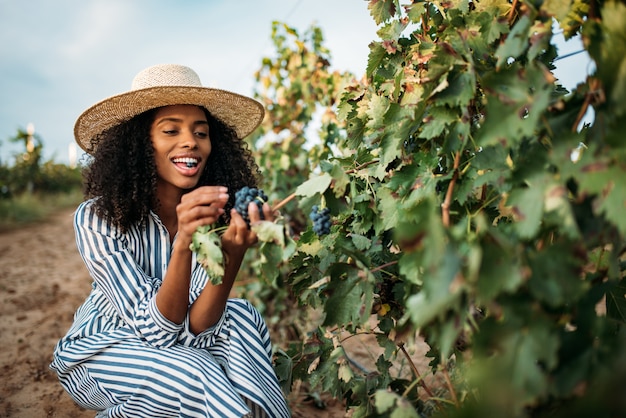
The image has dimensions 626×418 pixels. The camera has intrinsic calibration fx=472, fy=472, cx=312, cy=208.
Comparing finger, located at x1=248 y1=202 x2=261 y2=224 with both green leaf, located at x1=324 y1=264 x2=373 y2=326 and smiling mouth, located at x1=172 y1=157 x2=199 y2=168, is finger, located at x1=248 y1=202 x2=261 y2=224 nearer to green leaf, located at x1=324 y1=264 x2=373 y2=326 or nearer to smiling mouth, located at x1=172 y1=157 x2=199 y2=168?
→ green leaf, located at x1=324 y1=264 x2=373 y2=326

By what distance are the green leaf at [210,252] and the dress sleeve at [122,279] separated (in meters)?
0.49

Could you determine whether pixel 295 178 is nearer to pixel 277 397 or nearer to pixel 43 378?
pixel 43 378

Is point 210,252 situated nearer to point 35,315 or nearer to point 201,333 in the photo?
point 201,333

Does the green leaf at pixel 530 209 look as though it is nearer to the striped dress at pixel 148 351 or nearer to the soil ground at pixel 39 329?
the striped dress at pixel 148 351

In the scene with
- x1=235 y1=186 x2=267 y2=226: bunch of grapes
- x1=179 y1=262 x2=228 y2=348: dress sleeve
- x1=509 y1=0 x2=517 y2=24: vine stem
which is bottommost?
x1=179 y1=262 x2=228 y2=348: dress sleeve

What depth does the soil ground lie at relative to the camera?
8.71ft

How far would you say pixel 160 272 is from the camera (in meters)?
2.06

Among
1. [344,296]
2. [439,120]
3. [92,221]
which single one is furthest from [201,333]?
[439,120]

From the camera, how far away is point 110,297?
1829mm

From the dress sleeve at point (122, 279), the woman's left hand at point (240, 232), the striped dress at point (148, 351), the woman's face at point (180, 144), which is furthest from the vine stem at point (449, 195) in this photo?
the woman's face at point (180, 144)

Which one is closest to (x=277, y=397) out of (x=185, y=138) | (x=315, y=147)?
(x=185, y=138)

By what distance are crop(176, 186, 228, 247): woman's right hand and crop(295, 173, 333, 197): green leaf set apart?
232 mm

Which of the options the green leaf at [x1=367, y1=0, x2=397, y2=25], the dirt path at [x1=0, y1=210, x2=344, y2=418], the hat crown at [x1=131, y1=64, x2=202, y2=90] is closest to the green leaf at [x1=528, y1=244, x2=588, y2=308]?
the green leaf at [x1=367, y1=0, x2=397, y2=25]

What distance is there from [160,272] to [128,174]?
0.47m
